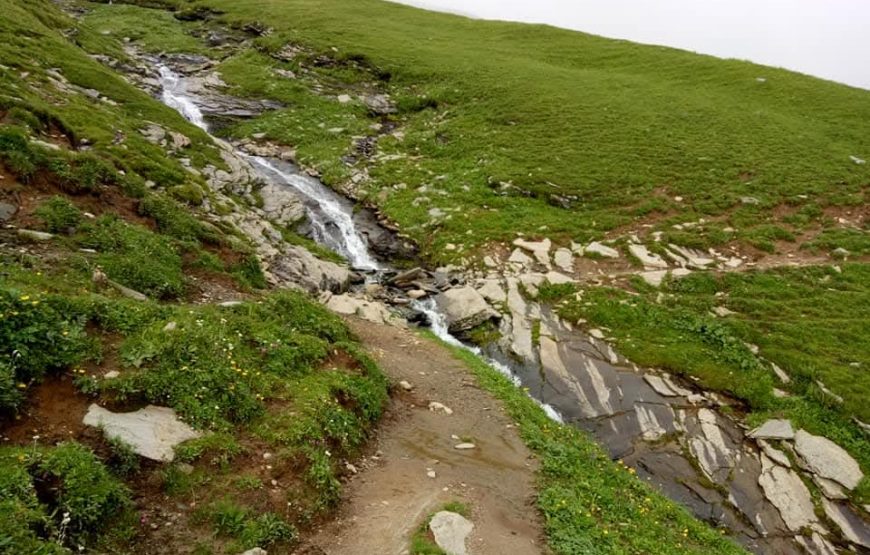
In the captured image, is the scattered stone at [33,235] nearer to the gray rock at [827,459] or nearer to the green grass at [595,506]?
the green grass at [595,506]

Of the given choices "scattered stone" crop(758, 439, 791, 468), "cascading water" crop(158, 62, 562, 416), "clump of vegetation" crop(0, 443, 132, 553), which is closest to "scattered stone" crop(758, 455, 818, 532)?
"scattered stone" crop(758, 439, 791, 468)

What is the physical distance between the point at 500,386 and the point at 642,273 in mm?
12332

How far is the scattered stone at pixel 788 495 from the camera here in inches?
650

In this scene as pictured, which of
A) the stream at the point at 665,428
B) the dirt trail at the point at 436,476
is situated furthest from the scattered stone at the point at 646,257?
the dirt trail at the point at 436,476

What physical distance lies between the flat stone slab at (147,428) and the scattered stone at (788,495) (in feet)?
58.0

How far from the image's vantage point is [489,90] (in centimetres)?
4944

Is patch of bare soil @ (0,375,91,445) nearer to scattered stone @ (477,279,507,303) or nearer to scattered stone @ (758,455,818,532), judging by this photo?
scattered stone @ (477,279,507,303)

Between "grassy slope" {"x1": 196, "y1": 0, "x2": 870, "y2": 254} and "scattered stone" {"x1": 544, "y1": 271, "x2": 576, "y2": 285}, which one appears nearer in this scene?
"scattered stone" {"x1": 544, "y1": 271, "x2": 576, "y2": 285}

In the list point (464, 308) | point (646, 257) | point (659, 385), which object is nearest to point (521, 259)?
point (464, 308)

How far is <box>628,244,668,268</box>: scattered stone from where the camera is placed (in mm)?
27891

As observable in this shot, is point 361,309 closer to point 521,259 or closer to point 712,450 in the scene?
point 521,259

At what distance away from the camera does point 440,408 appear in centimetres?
1700

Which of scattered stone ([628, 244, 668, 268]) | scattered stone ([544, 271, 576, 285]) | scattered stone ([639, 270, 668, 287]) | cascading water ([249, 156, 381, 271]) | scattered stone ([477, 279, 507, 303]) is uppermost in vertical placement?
scattered stone ([628, 244, 668, 268])

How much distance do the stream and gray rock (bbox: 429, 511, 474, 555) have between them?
935cm
